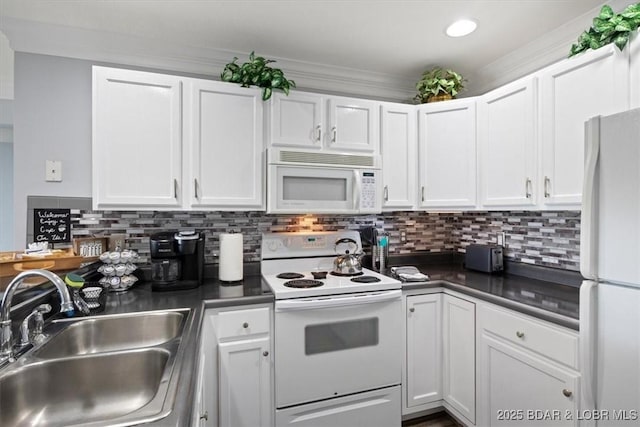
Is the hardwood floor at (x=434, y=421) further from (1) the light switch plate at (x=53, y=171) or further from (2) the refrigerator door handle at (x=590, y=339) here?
(1) the light switch plate at (x=53, y=171)

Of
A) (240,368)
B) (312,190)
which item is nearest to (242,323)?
(240,368)

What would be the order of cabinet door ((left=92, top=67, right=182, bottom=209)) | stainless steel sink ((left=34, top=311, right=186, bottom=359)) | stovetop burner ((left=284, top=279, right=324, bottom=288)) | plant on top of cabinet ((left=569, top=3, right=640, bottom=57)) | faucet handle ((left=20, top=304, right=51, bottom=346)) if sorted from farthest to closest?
stovetop burner ((left=284, top=279, right=324, bottom=288)), cabinet door ((left=92, top=67, right=182, bottom=209)), plant on top of cabinet ((left=569, top=3, right=640, bottom=57)), stainless steel sink ((left=34, top=311, right=186, bottom=359)), faucet handle ((left=20, top=304, right=51, bottom=346))

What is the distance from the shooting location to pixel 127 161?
1.79m

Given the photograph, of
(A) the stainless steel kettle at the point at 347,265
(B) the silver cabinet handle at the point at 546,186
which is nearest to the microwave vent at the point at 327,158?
(A) the stainless steel kettle at the point at 347,265

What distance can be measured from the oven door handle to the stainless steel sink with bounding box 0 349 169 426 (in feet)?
2.50

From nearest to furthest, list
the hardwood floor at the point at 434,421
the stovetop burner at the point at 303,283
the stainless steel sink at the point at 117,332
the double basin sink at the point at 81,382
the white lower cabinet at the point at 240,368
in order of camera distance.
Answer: the double basin sink at the point at 81,382 < the stainless steel sink at the point at 117,332 < the white lower cabinet at the point at 240,368 < the stovetop burner at the point at 303,283 < the hardwood floor at the point at 434,421

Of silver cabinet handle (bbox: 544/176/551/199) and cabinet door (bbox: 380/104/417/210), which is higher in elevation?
cabinet door (bbox: 380/104/417/210)

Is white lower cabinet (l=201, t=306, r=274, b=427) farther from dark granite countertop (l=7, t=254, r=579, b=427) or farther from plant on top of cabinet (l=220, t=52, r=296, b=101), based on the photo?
plant on top of cabinet (l=220, t=52, r=296, b=101)

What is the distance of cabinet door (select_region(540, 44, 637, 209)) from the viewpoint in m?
1.44

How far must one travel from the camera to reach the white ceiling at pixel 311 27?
5.63ft

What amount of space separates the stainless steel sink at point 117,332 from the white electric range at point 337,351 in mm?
541

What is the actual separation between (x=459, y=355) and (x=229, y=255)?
1537mm

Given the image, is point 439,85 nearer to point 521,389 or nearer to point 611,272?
point 611,272

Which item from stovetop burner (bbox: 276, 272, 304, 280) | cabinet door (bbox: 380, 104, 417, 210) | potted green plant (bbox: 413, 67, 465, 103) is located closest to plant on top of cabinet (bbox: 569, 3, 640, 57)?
potted green plant (bbox: 413, 67, 465, 103)
